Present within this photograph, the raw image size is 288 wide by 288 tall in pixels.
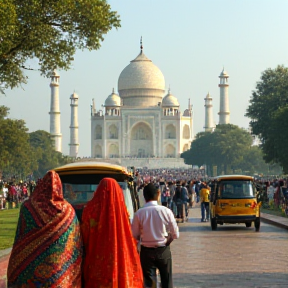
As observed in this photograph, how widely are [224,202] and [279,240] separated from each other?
3477mm

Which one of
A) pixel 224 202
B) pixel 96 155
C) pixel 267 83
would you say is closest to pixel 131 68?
pixel 96 155

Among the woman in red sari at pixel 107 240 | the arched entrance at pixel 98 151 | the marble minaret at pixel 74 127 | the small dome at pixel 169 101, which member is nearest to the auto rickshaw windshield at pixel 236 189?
the woman in red sari at pixel 107 240

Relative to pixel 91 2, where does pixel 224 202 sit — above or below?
below

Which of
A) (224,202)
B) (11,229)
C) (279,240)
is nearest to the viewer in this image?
(279,240)

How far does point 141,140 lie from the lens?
11069cm

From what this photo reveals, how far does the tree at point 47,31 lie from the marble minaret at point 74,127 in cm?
9118

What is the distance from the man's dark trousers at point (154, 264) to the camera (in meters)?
6.66

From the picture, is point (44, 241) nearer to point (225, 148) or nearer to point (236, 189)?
point (236, 189)

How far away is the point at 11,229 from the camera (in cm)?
1698

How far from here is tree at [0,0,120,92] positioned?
52.9ft

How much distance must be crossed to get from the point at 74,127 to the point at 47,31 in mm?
92980

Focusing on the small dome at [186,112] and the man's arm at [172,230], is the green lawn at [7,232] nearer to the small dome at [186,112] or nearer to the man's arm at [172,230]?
the man's arm at [172,230]

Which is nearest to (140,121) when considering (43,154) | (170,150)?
(170,150)

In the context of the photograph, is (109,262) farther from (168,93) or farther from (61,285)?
(168,93)
